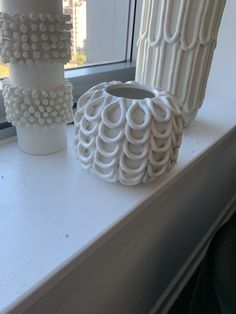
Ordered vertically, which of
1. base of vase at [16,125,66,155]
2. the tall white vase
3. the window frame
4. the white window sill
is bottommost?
the white window sill

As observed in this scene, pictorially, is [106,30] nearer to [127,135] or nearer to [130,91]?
[130,91]

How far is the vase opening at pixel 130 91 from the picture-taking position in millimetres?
393

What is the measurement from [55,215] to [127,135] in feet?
0.41

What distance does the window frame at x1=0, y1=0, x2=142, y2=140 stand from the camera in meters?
0.46

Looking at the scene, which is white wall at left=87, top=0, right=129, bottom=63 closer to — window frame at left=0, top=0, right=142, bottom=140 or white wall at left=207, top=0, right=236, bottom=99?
window frame at left=0, top=0, right=142, bottom=140

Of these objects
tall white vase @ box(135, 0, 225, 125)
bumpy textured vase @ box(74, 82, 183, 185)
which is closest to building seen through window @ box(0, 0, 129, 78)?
tall white vase @ box(135, 0, 225, 125)

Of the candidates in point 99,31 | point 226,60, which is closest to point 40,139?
point 99,31

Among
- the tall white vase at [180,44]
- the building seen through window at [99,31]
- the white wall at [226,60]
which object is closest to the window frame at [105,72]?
the building seen through window at [99,31]

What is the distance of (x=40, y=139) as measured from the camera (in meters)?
0.41

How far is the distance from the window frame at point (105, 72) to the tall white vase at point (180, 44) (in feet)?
0.41

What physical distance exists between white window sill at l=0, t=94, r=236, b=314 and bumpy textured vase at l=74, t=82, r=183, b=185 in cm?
3

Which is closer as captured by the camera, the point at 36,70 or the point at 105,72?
the point at 36,70

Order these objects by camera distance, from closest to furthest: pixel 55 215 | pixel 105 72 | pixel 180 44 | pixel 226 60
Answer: pixel 55 215, pixel 180 44, pixel 105 72, pixel 226 60

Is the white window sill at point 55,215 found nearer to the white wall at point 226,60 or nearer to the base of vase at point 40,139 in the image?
the base of vase at point 40,139
